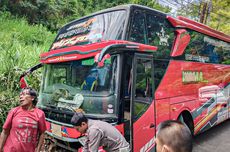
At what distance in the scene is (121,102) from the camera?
356 centimetres

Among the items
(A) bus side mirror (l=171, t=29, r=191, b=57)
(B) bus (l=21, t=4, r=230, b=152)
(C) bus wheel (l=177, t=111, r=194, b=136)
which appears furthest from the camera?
(C) bus wheel (l=177, t=111, r=194, b=136)

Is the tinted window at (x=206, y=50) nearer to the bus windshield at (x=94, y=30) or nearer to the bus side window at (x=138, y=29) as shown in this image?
the bus side window at (x=138, y=29)

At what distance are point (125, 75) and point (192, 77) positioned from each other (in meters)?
2.67

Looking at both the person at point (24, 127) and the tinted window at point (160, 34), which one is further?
the tinted window at point (160, 34)

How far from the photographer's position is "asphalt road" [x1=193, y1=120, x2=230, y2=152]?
5723 millimetres

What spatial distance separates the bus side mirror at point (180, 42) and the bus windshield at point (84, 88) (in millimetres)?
1991

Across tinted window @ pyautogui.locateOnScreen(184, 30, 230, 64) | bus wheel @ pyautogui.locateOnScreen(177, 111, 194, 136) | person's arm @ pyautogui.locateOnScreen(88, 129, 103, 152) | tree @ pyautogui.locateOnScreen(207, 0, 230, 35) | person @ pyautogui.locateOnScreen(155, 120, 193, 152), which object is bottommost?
bus wheel @ pyautogui.locateOnScreen(177, 111, 194, 136)

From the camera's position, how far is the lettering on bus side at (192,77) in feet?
17.5

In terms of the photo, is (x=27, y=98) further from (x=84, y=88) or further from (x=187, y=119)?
(x=187, y=119)

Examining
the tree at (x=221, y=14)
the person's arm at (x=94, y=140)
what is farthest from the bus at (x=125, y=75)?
the tree at (x=221, y=14)

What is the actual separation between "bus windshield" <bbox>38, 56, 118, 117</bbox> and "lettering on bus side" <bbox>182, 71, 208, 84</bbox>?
2378mm

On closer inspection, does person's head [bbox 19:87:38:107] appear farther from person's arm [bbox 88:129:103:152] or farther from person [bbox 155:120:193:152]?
person [bbox 155:120:193:152]

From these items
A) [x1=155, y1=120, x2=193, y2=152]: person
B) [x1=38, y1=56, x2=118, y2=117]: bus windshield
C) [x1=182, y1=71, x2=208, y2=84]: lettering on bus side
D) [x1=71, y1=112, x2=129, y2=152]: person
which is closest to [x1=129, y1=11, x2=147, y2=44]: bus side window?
[x1=38, y1=56, x2=118, y2=117]: bus windshield

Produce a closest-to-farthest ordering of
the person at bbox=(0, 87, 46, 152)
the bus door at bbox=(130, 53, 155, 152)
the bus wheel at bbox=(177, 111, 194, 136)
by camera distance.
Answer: the person at bbox=(0, 87, 46, 152) < the bus door at bbox=(130, 53, 155, 152) < the bus wheel at bbox=(177, 111, 194, 136)
